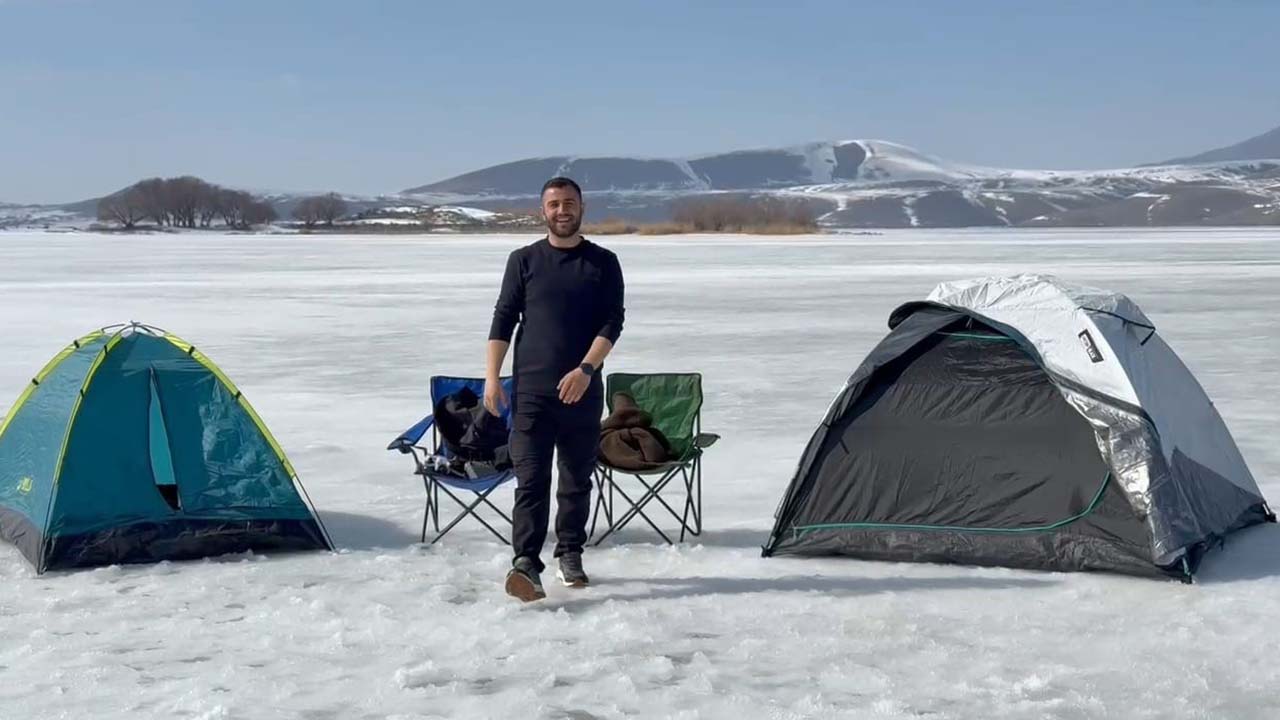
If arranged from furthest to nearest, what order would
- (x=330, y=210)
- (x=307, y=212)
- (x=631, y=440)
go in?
(x=307, y=212) < (x=330, y=210) < (x=631, y=440)

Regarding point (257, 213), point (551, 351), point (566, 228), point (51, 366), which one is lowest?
point (257, 213)

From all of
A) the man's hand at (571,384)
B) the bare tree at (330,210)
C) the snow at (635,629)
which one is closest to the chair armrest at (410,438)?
the snow at (635,629)

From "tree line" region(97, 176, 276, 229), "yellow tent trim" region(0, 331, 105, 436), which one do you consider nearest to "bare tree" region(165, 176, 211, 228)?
"tree line" region(97, 176, 276, 229)

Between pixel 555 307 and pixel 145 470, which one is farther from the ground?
pixel 555 307

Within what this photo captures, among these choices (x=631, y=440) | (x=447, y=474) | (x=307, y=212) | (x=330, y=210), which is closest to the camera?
(x=447, y=474)

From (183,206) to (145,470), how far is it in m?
160

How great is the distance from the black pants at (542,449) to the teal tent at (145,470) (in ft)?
4.63

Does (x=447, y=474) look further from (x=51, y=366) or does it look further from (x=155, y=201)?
(x=155, y=201)

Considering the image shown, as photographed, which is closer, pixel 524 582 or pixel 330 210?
pixel 524 582

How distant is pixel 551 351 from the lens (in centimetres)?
566

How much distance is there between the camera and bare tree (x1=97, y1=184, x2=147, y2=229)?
485 ft

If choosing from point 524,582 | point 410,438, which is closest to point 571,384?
point 524,582

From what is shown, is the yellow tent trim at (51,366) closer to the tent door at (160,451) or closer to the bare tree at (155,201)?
the tent door at (160,451)

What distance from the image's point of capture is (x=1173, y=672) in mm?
4879
